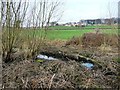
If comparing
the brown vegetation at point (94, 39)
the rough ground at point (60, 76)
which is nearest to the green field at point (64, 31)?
the brown vegetation at point (94, 39)

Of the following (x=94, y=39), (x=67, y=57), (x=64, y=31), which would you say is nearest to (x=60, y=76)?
(x=67, y=57)

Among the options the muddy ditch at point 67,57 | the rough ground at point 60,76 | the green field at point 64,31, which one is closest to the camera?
the rough ground at point 60,76

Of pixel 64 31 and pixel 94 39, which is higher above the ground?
pixel 64 31

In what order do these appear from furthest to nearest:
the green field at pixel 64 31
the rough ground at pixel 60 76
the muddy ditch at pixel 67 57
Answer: the green field at pixel 64 31
the muddy ditch at pixel 67 57
the rough ground at pixel 60 76

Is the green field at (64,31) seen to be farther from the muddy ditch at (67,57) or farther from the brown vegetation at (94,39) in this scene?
the muddy ditch at (67,57)

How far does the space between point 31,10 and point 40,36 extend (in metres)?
0.85

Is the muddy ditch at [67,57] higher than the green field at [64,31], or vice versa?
the green field at [64,31]

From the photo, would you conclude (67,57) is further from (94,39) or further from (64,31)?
(64,31)

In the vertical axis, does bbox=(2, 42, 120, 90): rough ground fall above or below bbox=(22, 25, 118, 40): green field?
below

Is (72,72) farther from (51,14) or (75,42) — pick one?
(75,42)

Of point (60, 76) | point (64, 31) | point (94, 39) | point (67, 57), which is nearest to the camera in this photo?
point (60, 76)

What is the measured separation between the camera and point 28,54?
7.43m

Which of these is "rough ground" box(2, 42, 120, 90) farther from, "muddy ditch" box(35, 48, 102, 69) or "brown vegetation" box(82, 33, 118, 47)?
"brown vegetation" box(82, 33, 118, 47)

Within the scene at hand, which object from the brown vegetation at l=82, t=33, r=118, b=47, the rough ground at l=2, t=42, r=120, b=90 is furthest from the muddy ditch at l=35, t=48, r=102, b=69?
the brown vegetation at l=82, t=33, r=118, b=47
